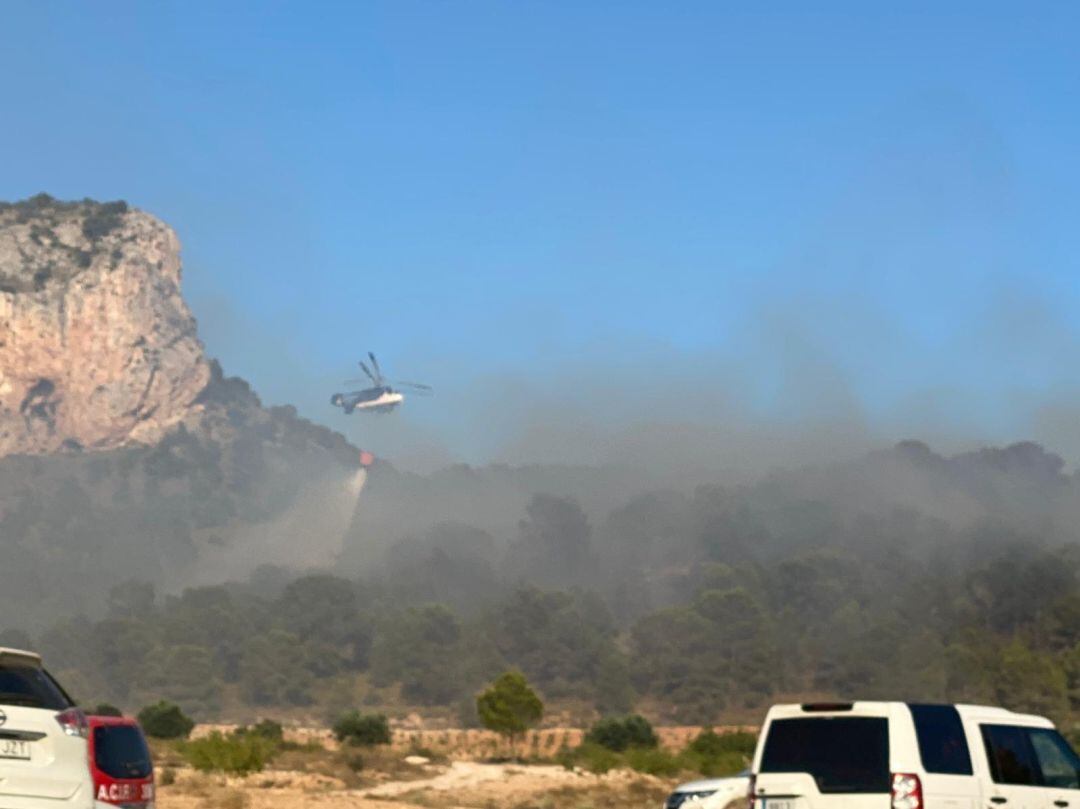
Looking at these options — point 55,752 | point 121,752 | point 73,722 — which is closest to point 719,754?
point 121,752

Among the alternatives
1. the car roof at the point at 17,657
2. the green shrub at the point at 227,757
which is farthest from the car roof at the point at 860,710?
the green shrub at the point at 227,757

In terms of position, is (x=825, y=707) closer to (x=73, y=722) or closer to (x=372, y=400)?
(x=73, y=722)

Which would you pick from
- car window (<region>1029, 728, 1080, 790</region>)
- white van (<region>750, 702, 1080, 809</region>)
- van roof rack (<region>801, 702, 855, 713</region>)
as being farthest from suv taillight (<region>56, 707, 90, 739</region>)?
car window (<region>1029, 728, 1080, 790</region>)

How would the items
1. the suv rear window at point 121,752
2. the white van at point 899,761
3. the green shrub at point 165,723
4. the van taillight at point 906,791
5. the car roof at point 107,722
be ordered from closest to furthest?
the suv rear window at point 121,752 → the car roof at point 107,722 → the van taillight at point 906,791 → the white van at point 899,761 → the green shrub at point 165,723

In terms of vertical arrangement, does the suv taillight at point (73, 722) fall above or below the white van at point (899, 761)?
above

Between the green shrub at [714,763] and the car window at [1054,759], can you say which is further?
the green shrub at [714,763]

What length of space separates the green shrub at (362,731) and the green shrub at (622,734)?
8859mm

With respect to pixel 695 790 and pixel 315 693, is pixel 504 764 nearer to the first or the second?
pixel 695 790

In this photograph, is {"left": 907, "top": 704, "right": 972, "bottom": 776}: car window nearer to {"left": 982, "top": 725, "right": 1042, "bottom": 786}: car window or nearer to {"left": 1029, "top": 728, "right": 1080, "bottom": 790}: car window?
{"left": 982, "top": 725, "right": 1042, "bottom": 786}: car window

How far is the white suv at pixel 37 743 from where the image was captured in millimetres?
11195

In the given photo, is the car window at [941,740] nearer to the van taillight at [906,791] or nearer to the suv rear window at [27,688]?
the van taillight at [906,791]

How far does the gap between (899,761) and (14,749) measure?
7162 mm

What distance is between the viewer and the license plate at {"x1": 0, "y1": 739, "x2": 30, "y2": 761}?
1118 cm

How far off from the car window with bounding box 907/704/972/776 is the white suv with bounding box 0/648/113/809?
6917 millimetres
